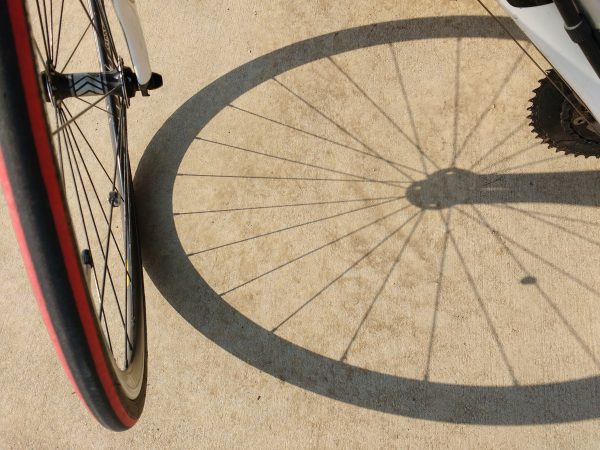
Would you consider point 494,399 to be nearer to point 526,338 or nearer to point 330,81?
point 526,338

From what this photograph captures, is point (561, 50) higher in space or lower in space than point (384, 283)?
higher

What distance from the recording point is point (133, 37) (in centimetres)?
256

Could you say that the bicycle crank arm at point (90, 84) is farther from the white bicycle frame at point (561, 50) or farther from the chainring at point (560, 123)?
the chainring at point (560, 123)

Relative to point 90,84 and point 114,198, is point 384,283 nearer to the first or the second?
point 114,198

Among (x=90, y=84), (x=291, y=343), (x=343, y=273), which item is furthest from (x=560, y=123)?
(x=90, y=84)

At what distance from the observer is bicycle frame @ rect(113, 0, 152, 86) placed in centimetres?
247

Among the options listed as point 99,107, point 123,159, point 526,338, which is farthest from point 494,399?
point 99,107

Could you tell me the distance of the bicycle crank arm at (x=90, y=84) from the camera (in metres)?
2.22

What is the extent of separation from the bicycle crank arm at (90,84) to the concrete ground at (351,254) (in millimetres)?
972

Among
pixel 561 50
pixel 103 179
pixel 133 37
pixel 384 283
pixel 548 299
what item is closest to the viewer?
pixel 561 50

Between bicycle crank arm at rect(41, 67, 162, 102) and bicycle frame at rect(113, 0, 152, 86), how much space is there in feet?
0.14

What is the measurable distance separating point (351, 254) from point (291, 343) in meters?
0.65

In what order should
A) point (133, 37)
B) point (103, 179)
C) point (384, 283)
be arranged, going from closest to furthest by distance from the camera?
point (133, 37) < point (384, 283) < point (103, 179)

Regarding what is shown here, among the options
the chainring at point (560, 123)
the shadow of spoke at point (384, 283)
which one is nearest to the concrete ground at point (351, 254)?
the shadow of spoke at point (384, 283)
